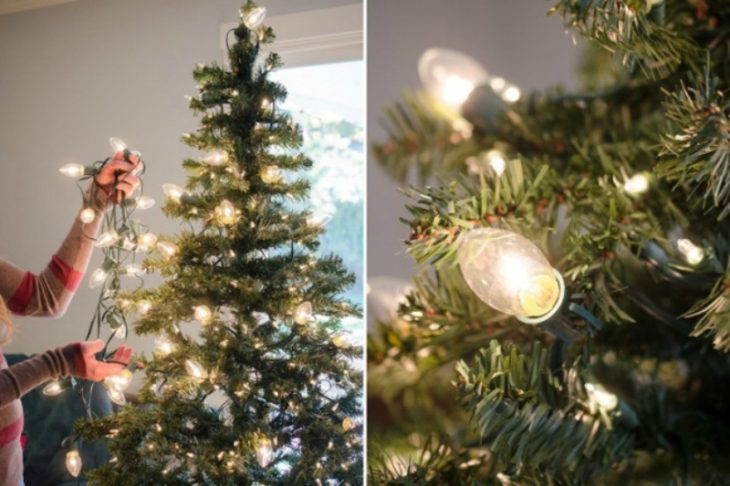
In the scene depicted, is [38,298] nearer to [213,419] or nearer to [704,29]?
[213,419]

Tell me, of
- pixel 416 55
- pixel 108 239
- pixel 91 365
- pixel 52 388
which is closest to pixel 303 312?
pixel 108 239

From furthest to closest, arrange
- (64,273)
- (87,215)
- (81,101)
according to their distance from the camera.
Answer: (81,101)
(64,273)
(87,215)

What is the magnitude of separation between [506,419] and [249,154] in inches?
48.6

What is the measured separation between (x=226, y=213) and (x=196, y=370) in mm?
308

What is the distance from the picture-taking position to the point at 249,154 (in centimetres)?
151

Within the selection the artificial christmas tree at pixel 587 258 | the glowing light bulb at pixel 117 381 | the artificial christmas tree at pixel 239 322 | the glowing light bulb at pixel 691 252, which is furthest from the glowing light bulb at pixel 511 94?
the glowing light bulb at pixel 117 381

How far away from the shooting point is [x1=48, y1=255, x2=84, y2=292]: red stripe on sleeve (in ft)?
6.44

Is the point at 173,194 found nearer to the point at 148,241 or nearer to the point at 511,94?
the point at 148,241

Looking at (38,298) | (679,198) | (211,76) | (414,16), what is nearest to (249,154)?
(211,76)

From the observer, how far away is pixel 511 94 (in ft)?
1.28

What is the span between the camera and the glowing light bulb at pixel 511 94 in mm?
388

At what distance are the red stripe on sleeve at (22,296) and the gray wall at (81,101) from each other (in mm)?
511

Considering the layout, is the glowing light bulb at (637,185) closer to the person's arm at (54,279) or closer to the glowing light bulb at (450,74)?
the glowing light bulb at (450,74)

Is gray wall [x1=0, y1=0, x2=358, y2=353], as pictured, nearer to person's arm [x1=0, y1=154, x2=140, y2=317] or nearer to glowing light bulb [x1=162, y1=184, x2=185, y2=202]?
person's arm [x1=0, y1=154, x2=140, y2=317]
